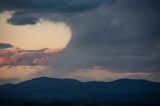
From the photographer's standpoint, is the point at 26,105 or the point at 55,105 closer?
the point at 26,105

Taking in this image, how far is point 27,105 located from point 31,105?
76.0 inches

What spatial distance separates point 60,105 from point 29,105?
15549 millimetres

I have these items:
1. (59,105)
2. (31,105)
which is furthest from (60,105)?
(31,105)

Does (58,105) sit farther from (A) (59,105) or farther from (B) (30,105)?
(B) (30,105)

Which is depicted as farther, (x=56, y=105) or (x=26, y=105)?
(x=56, y=105)

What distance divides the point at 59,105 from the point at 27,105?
1550 cm

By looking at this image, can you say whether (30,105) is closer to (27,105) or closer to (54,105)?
(27,105)

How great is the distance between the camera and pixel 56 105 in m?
160

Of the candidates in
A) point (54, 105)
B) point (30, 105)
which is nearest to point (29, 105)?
point (30, 105)

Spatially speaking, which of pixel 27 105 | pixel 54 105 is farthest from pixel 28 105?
pixel 54 105

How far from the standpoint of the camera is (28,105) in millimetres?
152625

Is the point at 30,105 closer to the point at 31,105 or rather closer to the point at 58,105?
the point at 31,105

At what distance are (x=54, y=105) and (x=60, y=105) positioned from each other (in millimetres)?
2775

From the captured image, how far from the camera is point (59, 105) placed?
15975 centimetres
